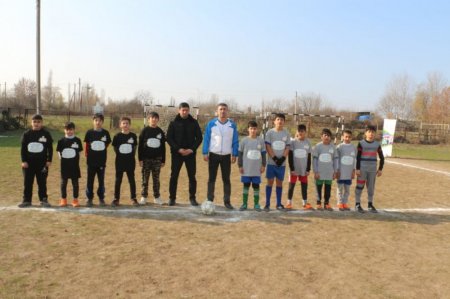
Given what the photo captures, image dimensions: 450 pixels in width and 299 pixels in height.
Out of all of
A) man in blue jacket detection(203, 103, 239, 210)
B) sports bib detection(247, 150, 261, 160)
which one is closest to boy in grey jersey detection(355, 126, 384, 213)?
sports bib detection(247, 150, 261, 160)

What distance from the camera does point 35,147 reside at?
22.6ft

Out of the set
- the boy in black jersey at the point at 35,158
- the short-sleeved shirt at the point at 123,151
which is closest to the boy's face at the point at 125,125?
the short-sleeved shirt at the point at 123,151

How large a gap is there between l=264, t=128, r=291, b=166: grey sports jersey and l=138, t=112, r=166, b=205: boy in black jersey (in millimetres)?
2039

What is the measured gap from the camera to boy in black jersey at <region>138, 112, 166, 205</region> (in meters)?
7.37

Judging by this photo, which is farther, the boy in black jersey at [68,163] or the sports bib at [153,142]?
the sports bib at [153,142]

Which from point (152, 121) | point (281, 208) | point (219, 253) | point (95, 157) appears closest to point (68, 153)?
point (95, 157)

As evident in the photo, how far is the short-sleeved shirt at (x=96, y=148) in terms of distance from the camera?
7109mm

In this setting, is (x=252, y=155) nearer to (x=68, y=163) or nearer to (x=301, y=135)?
(x=301, y=135)

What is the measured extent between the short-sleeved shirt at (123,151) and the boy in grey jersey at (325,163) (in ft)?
11.4

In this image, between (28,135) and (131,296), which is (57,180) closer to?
(28,135)

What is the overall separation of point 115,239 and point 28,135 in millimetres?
3023

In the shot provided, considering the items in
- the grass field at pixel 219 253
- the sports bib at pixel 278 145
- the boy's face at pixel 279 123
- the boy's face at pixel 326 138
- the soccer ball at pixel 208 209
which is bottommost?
the grass field at pixel 219 253

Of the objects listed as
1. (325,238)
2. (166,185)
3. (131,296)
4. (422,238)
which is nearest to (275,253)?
(325,238)

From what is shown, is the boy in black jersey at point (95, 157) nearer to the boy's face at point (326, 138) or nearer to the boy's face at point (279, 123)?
the boy's face at point (279, 123)
